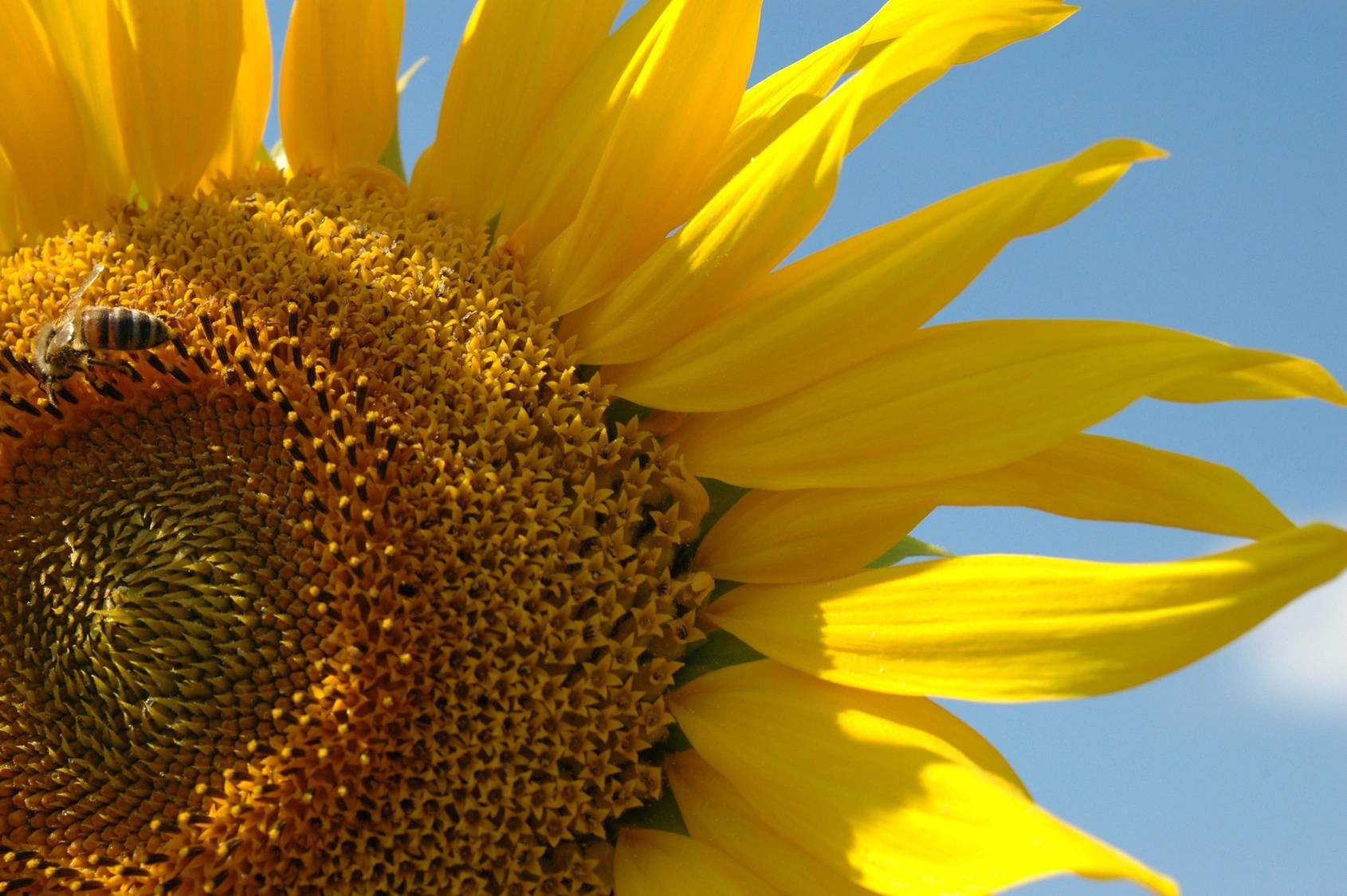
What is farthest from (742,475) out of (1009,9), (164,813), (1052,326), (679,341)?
(164,813)

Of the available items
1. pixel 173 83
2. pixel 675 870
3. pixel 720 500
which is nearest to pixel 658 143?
pixel 720 500

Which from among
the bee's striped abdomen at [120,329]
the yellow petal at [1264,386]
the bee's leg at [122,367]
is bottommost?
the bee's leg at [122,367]

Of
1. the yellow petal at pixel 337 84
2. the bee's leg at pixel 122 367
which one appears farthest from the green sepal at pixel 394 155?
the bee's leg at pixel 122 367

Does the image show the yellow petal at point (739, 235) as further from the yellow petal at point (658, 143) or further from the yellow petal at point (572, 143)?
the yellow petal at point (572, 143)

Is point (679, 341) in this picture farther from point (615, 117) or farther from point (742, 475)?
point (615, 117)

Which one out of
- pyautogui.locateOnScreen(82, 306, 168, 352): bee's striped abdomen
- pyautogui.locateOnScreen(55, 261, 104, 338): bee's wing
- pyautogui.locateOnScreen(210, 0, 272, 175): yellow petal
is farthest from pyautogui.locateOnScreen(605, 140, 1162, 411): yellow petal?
pyautogui.locateOnScreen(210, 0, 272, 175): yellow petal

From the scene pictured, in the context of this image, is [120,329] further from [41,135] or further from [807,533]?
[807,533]
